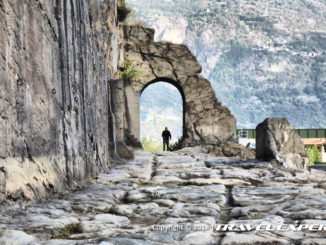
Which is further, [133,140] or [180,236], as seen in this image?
[133,140]

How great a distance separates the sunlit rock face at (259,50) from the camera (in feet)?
331

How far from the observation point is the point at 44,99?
13.2 ft

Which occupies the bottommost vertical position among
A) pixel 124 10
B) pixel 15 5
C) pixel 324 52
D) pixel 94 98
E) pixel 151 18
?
pixel 94 98

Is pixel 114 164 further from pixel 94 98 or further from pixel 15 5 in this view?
pixel 15 5

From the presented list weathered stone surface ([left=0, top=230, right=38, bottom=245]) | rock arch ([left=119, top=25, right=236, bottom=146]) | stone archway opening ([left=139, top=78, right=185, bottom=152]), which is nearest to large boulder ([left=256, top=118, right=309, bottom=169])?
weathered stone surface ([left=0, top=230, right=38, bottom=245])

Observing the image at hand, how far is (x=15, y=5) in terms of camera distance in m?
3.42

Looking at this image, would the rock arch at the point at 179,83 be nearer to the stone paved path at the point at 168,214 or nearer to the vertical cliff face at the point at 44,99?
the vertical cliff face at the point at 44,99

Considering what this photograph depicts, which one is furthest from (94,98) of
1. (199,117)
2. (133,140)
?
(199,117)

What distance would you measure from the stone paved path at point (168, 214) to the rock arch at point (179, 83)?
1075 cm

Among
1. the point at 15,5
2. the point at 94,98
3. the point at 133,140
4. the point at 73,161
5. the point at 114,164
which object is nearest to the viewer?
the point at 15,5

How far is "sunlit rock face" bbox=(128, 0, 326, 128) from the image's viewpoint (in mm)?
100812

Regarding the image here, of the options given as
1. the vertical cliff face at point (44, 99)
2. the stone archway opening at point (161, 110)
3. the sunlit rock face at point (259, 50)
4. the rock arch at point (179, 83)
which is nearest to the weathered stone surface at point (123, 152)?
the vertical cliff face at point (44, 99)

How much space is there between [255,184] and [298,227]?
2.65m

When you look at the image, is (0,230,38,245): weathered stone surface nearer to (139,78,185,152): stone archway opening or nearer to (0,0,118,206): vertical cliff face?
(0,0,118,206): vertical cliff face
